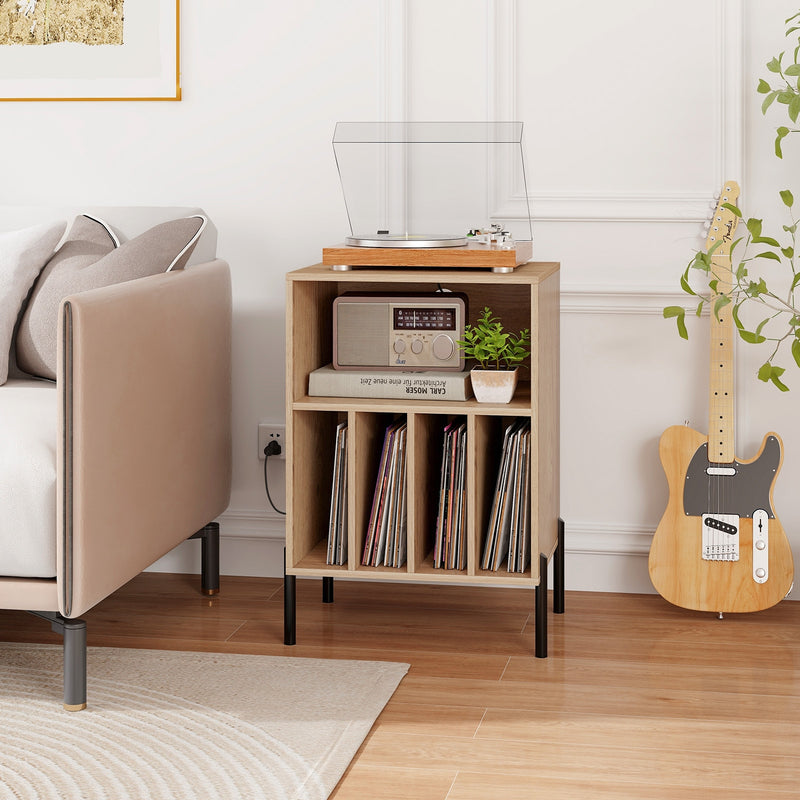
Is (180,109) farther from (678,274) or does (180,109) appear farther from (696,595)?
(696,595)

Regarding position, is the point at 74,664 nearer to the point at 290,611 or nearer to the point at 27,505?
the point at 27,505

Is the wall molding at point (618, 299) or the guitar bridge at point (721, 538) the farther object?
the wall molding at point (618, 299)

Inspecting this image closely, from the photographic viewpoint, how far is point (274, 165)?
2639 millimetres

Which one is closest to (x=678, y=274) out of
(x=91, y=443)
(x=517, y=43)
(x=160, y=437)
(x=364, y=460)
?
(x=517, y=43)

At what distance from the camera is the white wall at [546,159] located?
2.46m

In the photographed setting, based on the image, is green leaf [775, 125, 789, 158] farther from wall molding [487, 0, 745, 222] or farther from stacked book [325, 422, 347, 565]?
stacked book [325, 422, 347, 565]

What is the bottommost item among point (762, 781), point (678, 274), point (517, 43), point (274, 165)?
point (762, 781)

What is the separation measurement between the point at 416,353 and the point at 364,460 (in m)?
0.23

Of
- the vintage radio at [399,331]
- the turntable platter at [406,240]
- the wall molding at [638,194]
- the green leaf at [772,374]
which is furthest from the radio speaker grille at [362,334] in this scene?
the green leaf at [772,374]

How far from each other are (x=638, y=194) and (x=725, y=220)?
0.20 meters

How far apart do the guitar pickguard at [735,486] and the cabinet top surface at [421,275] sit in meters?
0.57

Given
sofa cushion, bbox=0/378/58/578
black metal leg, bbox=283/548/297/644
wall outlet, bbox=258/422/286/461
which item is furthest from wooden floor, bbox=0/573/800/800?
sofa cushion, bbox=0/378/58/578

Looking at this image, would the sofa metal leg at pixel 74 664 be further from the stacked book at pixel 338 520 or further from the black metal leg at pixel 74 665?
the stacked book at pixel 338 520

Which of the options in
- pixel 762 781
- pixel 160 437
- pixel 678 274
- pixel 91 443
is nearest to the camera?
pixel 762 781
